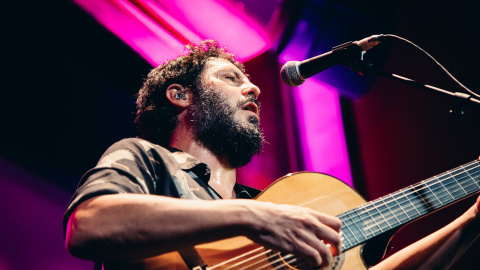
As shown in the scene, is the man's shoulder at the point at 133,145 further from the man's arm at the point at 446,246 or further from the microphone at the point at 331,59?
the man's arm at the point at 446,246

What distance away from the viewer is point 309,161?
3369mm

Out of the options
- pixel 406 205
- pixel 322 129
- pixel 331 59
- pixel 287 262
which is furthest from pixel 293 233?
pixel 322 129

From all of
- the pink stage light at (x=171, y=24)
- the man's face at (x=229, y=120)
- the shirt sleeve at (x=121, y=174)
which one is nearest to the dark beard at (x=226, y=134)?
the man's face at (x=229, y=120)

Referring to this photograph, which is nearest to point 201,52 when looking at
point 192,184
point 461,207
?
point 192,184

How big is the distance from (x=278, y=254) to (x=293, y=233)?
308 millimetres

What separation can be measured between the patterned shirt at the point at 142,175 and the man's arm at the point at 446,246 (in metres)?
0.94

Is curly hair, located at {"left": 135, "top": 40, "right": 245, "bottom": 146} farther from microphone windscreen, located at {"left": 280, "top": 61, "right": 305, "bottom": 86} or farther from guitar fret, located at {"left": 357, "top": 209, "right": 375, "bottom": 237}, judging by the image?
guitar fret, located at {"left": 357, "top": 209, "right": 375, "bottom": 237}

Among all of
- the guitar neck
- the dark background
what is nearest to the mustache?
the guitar neck

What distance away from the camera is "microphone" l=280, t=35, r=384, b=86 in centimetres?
158

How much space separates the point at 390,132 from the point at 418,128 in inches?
10.6

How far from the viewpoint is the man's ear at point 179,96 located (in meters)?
2.50

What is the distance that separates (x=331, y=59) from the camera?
1.60 metres

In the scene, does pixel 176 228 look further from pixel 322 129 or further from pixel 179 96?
pixel 322 129

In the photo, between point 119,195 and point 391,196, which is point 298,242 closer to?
point 119,195
